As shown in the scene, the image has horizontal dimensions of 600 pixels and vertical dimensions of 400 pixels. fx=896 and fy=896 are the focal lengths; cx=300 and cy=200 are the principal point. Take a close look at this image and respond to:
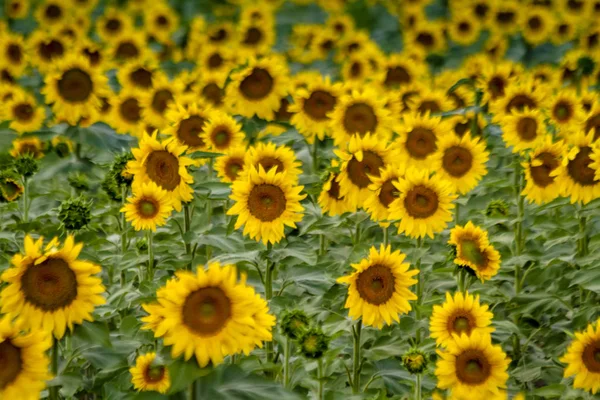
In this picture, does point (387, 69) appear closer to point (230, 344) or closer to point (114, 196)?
point (114, 196)

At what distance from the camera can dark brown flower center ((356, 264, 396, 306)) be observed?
3150mm

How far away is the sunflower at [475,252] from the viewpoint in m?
3.40

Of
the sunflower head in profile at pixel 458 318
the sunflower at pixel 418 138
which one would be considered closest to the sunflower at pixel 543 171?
the sunflower at pixel 418 138

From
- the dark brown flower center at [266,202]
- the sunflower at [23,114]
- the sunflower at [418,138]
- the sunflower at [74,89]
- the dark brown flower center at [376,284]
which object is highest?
the sunflower at [23,114]

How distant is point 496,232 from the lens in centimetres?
456

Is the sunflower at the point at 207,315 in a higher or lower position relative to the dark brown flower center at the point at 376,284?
lower

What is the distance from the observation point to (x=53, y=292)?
259cm

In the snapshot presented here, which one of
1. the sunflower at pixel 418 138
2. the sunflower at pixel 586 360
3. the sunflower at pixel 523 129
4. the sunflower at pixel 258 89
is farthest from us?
the sunflower at pixel 258 89

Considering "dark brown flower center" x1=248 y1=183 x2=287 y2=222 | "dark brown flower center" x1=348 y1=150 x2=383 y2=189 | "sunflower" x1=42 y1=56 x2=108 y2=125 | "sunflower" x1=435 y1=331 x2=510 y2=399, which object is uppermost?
"sunflower" x1=42 y1=56 x2=108 y2=125

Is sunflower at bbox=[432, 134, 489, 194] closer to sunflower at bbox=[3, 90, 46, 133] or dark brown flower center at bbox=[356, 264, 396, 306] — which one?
dark brown flower center at bbox=[356, 264, 396, 306]

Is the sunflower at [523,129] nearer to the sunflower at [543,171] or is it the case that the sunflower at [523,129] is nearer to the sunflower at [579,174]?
the sunflower at [543,171]

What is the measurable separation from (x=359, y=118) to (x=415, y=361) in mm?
2060

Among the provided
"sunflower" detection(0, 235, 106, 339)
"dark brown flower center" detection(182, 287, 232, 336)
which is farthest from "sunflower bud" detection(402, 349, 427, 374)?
"sunflower" detection(0, 235, 106, 339)

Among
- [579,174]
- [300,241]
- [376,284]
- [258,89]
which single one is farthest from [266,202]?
[258,89]
